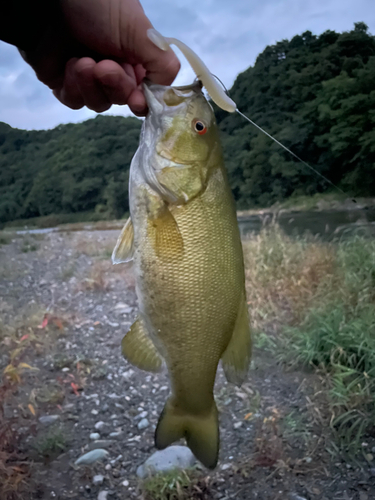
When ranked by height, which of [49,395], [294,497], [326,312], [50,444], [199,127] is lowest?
[294,497]

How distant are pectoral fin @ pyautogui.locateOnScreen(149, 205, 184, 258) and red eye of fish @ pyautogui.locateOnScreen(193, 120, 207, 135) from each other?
16cm

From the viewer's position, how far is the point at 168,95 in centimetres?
67

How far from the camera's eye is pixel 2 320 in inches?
65.9

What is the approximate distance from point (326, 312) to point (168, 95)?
1.49m

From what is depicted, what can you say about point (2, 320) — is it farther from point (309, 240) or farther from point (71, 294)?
point (309, 240)

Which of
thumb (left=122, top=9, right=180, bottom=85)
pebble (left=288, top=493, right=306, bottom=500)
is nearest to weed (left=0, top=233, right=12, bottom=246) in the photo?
thumb (left=122, top=9, right=180, bottom=85)

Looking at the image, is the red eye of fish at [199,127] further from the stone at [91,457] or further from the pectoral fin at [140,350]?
the stone at [91,457]

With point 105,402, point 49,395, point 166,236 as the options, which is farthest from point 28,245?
point 166,236

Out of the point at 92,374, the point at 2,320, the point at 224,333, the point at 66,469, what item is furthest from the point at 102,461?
the point at 224,333

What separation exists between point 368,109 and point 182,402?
174 cm

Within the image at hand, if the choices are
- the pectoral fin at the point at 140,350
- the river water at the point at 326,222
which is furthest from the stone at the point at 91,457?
the river water at the point at 326,222

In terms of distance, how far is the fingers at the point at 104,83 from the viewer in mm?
760

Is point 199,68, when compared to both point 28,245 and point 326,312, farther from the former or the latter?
point 326,312

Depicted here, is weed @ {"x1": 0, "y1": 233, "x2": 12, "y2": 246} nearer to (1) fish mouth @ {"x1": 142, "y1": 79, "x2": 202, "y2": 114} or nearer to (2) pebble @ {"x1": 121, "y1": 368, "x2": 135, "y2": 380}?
(2) pebble @ {"x1": 121, "y1": 368, "x2": 135, "y2": 380}
